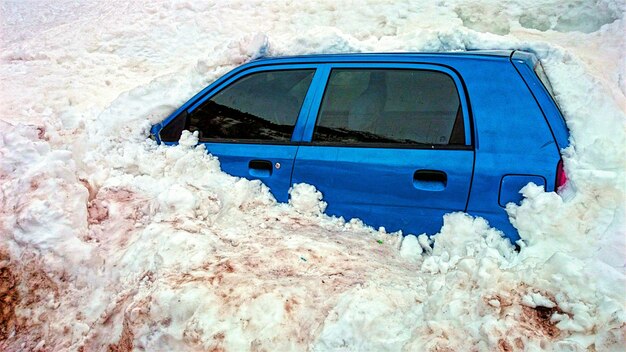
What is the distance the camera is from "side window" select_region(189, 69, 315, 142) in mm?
3369

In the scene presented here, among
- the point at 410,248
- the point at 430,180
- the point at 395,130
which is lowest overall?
the point at 410,248

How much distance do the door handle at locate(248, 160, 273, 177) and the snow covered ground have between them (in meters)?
0.10

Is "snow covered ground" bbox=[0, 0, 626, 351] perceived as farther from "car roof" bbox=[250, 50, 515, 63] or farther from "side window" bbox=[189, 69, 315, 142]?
"car roof" bbox=[250, 50, 515, 63]

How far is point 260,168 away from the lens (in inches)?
133

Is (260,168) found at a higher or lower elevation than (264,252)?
higher

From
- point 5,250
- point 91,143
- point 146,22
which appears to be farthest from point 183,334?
point 146,22

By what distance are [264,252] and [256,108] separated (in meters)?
1.10

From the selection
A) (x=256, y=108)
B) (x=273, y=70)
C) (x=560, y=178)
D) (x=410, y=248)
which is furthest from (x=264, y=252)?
(x=560, y=178)

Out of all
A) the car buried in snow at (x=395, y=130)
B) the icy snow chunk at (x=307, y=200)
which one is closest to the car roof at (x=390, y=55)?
the car buried in snow at (x=395, y=130)

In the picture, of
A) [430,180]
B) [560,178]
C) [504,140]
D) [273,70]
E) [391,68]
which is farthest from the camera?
[273,70]

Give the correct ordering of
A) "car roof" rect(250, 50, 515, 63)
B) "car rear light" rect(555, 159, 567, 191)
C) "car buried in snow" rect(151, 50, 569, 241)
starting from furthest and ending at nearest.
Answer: "car roof" rect(250, 50, 515, 63)
"car buried in snow" rect(151, 50, 569, 241)
"car rear light" rect(555, 159, 567, 191)

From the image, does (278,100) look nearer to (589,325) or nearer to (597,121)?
(597,121)

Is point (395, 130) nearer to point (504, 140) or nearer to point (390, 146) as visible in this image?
point (390, 146)

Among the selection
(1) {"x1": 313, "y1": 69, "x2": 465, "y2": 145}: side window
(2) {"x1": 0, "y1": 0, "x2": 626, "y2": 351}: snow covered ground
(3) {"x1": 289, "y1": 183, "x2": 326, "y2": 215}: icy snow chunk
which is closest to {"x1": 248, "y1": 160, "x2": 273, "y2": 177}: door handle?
(2) {"x1": 0, "y1": 0, "x2": 626, "y2": 351}: snow covered ground
